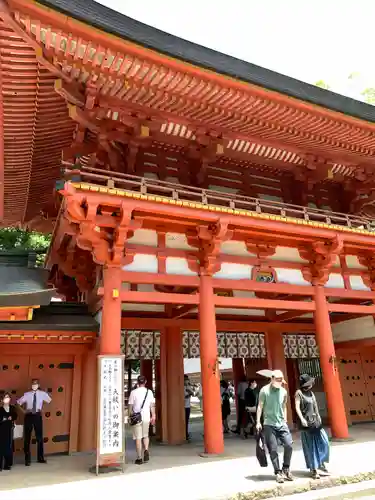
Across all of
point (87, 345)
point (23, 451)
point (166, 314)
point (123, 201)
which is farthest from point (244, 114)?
point (23, 451)

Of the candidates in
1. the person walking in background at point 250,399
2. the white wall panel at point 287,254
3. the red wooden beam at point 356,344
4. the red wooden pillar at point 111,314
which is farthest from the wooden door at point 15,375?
the red wooden beam at point 356,344

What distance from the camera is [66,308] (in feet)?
30.0

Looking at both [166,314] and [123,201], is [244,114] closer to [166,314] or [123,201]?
[123,201]

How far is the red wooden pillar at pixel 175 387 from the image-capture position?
995cm

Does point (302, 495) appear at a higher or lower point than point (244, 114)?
lower

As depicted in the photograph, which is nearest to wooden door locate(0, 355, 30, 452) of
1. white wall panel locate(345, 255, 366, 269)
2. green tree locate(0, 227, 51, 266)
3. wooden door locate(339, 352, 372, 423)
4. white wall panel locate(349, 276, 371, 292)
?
white wall panel locate(349, 276, 371, 292)

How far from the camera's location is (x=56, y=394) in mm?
8812

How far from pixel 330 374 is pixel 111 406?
207 inches

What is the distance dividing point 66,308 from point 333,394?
655 centimetres

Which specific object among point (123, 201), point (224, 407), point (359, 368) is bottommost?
point (224, 407)

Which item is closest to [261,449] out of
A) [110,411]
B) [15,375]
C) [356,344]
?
[110,411]

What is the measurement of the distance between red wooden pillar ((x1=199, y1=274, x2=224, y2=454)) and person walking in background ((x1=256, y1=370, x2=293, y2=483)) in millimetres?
2033

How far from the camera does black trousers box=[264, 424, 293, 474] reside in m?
5.66

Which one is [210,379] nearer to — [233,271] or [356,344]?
[233,271]
